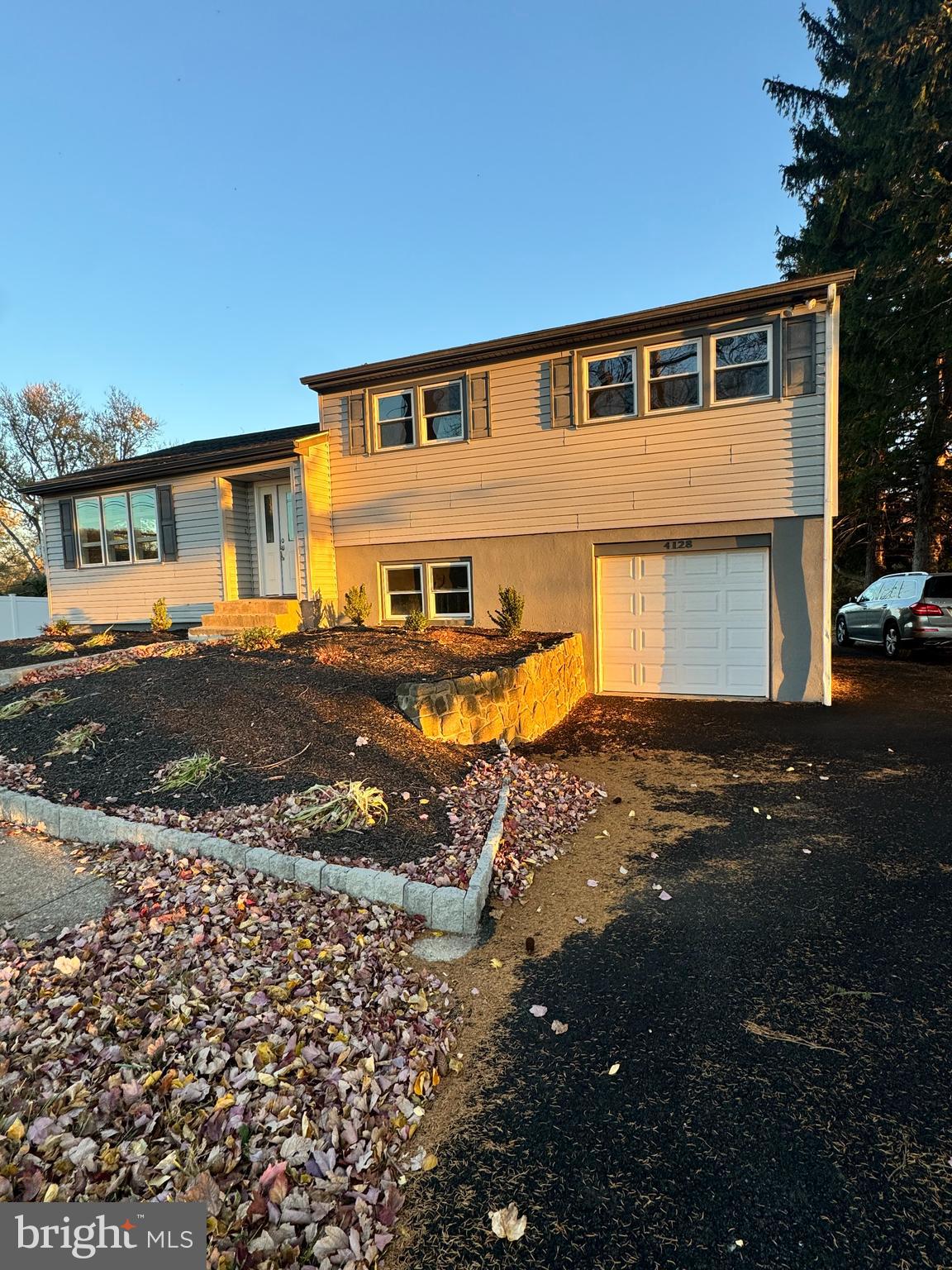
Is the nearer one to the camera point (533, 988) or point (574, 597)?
point (533, 988)

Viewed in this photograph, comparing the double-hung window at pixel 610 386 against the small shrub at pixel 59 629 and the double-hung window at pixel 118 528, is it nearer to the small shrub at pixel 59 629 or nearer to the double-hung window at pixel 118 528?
the double-hung window at pixel 118 528

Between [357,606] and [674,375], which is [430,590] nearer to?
[357,606]

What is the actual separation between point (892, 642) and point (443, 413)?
9890 mm

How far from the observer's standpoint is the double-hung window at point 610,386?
29.4 feet

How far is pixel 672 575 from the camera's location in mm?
8977

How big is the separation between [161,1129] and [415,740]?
3537mm

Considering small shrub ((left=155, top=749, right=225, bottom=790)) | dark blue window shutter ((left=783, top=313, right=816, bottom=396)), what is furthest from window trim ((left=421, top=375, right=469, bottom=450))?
small shrub ((left=155, top=749, right=225, bottom=790))

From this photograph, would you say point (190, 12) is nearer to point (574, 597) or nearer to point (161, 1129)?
point (574, 597)

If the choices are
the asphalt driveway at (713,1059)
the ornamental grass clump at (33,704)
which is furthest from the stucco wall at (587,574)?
the ornamental grass clump at (33,704)

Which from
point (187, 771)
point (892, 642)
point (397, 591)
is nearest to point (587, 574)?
point (397, 591)

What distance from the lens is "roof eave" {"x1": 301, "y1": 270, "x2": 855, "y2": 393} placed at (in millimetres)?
7809

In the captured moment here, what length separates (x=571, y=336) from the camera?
8.97 metres

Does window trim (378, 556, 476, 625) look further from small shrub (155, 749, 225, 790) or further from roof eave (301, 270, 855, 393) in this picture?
small shrub (155, 749, 225, 790)

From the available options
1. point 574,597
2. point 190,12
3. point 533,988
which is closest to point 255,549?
point 574,597
